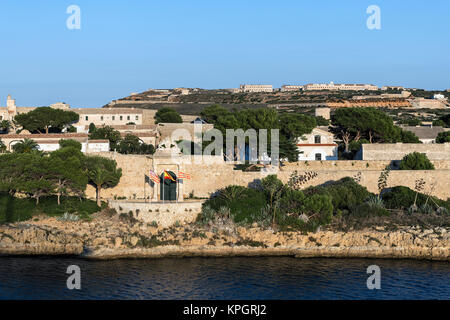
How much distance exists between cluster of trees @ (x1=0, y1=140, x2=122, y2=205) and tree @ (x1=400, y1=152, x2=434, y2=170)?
16.8 meters

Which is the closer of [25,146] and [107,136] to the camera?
[25,146]

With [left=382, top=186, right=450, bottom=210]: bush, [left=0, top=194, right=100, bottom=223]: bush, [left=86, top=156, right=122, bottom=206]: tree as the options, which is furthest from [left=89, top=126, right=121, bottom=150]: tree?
[left=382, top=186, right=450, bottom=210]: bush

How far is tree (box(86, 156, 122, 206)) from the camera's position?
34.5 metres

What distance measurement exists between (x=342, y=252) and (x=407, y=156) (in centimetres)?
1131

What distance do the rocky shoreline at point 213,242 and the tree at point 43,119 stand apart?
25.7 meters

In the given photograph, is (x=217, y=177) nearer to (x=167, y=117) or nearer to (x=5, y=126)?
(x=167, y=117)

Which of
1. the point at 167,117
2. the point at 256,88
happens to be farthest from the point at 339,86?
the point at 167,117

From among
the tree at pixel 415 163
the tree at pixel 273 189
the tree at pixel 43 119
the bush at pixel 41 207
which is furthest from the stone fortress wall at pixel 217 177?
the tree at pixel 43 119

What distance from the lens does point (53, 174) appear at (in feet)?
110

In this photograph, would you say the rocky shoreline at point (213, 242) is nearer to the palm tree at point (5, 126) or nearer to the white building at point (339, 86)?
the palm tree at point (5, 126)

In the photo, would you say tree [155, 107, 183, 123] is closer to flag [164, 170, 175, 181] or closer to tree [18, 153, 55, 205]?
flag [164, 170, 175, 181]

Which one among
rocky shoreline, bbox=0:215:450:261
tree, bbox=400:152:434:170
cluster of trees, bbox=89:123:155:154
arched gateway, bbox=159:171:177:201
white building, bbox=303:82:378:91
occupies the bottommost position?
rocky shoreline, bbox=0:215:450:261

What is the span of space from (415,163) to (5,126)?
3777 cm

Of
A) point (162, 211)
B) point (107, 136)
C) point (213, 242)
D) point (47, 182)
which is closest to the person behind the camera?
point (213, 242)
